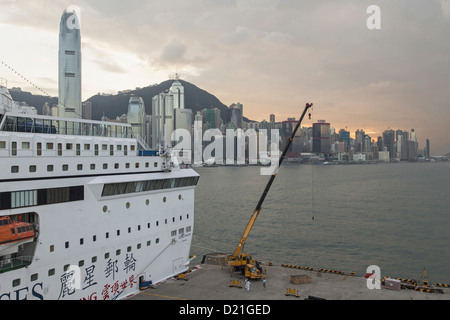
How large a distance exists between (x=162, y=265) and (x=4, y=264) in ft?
28.4

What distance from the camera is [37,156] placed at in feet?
44.5

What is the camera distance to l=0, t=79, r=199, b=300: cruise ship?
12.7m

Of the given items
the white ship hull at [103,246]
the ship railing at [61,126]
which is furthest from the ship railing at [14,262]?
the ship railing at [61,126]

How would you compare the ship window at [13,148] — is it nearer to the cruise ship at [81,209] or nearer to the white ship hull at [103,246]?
the cruise ship at [81,209]

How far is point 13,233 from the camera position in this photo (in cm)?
1189

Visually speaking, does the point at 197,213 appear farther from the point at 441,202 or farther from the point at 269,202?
the point at 441,202

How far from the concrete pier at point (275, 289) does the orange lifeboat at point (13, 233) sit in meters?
6.72

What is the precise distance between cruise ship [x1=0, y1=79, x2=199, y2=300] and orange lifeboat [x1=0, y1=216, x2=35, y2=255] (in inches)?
1.2

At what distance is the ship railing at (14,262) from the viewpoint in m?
12.3

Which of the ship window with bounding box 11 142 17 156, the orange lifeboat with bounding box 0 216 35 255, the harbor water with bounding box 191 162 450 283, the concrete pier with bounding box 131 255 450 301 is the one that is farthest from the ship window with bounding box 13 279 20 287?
the harbor water with bounding box 191 162 450 283

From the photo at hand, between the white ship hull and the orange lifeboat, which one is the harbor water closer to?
the white ship hull

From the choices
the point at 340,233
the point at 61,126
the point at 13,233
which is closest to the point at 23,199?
the point at 13,233
